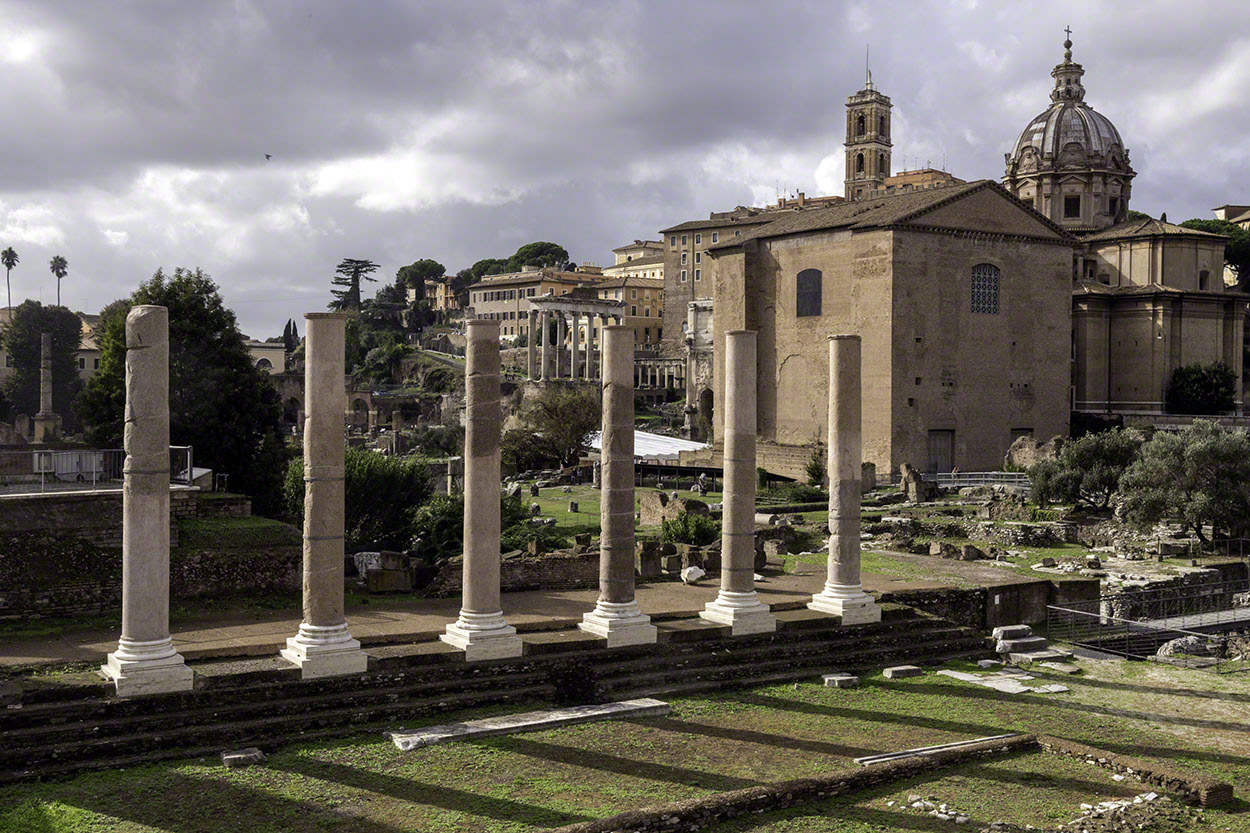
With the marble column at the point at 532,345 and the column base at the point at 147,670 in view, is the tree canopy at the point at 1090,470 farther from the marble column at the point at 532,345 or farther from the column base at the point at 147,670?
the marble column at the point at 532,345

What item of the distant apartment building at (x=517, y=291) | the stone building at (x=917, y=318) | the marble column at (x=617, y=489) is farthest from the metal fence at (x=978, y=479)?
the distant apartment building at (x=517, y=291)

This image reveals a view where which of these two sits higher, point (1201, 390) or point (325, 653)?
point (1201, 390)

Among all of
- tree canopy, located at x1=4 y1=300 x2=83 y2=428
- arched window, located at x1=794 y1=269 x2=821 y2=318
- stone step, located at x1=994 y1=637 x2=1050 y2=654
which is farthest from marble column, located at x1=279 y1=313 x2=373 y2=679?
tree canopy, located at x1=4 y1=300 x2=83 y2=428

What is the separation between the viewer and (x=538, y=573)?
19078 millimetres

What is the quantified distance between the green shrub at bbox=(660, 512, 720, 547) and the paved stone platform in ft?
38.4

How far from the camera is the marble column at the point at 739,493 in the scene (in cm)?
1503

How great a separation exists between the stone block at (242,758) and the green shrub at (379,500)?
12.5 meters

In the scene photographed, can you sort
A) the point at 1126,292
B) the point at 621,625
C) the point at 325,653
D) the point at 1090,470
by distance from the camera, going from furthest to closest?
1. the point at 1126,292
2. the point at 1090,470
3. the point at 621,625
4. the point at 325,653

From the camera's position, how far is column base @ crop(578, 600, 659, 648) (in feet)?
45.4

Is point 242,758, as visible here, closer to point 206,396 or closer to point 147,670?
point 147,670

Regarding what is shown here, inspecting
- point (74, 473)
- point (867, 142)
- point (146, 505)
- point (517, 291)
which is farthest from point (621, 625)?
point (517, 291)

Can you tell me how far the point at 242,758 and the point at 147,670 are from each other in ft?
4.86

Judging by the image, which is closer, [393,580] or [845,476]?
[845,476]

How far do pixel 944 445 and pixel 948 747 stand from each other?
114 ft
